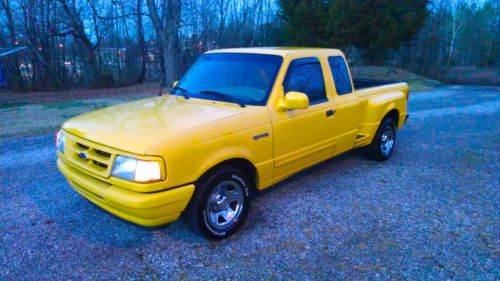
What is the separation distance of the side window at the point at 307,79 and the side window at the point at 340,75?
0.32 metres

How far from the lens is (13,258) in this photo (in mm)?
3248

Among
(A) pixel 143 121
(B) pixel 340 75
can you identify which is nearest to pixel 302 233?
(A) pixel 143 121

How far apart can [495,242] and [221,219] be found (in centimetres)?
271

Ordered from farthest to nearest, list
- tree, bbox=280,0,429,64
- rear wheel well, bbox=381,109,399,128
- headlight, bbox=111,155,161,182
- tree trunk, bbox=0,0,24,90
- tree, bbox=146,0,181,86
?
tree trunk, bbox=0,0,24,90, tree, bbox=280,0,429,64, tree, bbox=146,0,181,86, rear wheel well, bbox=381,109,399,128, headlight, bbox=111,155,161,182

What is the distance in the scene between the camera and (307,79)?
443 cm

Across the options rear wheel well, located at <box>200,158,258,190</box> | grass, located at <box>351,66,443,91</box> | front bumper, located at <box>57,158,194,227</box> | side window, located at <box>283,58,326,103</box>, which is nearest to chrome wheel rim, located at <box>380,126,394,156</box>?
side window, located at <box>283,58,326,103</box>

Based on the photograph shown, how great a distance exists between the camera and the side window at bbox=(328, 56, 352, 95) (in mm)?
4918

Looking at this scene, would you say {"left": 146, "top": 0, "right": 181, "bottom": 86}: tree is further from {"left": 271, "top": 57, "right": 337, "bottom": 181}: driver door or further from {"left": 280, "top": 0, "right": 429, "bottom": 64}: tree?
{"left": 271, "top": 57, "right": 337, "bottom": 181}: driver door

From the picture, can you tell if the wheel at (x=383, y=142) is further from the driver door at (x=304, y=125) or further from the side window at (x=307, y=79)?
the side window at (x=307, y=79)

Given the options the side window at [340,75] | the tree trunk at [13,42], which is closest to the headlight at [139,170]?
the side window at [340,75]

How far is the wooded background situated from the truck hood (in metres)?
13.4

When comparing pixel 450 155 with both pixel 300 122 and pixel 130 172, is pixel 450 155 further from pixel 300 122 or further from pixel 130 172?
pixel 130 172

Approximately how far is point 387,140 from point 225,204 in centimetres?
366

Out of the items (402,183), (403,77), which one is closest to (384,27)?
(403,77)
